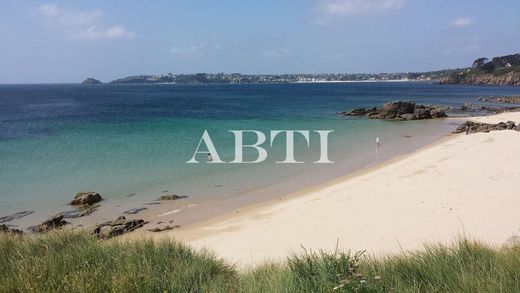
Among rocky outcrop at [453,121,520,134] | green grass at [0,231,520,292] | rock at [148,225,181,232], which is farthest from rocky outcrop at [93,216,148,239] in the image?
rocky outcrop at [453,121,520,134]

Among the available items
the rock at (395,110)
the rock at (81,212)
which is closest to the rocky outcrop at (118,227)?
the rock at (81,212)

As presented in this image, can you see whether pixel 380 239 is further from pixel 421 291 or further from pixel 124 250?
pixel 124 250

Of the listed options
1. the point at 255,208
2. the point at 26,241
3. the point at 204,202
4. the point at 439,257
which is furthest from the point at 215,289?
the point at 204,202

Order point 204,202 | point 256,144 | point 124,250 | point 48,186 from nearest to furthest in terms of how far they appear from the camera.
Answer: point 124,250
point 204,202
point 48,186
point 256,144

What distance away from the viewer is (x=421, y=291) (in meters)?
4.19

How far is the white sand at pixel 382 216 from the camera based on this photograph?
887cm

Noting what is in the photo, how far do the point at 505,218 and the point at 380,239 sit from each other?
315 centimetres

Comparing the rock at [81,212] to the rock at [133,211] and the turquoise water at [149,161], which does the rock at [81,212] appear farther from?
the rock at [133,211]

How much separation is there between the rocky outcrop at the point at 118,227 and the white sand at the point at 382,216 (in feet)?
4.56

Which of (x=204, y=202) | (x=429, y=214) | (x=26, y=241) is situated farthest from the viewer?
(x=204, y=202)

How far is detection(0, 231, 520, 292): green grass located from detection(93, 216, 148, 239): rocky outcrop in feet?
15.9

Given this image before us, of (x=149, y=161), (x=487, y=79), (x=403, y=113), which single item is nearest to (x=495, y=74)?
(x=487, y=79)

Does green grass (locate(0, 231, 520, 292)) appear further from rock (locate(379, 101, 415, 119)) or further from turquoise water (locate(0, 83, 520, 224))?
rock (locate(379, 101, 415, 119))

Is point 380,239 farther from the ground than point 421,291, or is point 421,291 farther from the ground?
point 421,291
